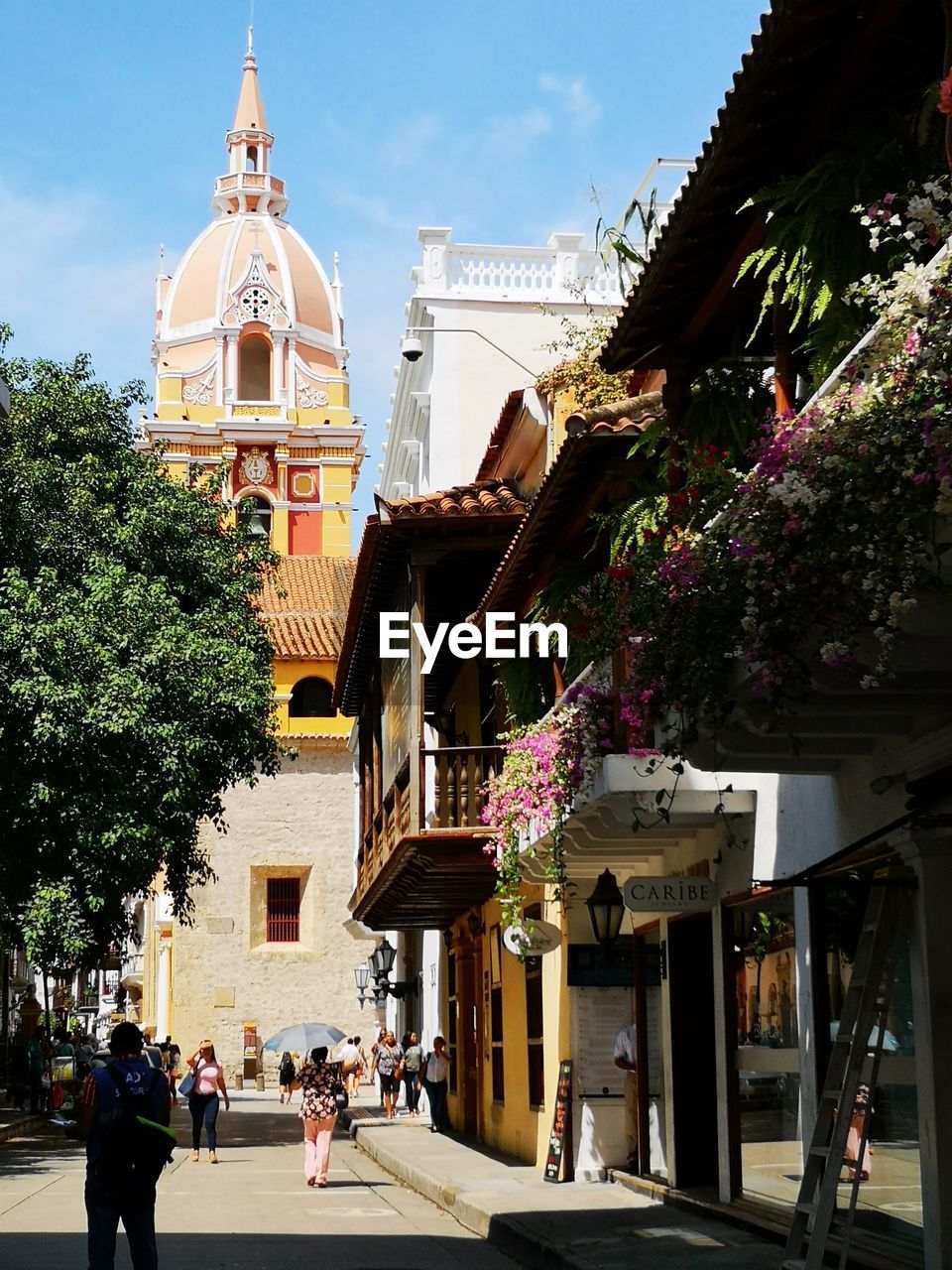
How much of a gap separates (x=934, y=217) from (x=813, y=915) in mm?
6089

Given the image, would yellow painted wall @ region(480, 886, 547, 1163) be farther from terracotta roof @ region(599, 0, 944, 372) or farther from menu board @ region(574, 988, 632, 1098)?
terracotta roof @ region(599, 0, 944, 372)

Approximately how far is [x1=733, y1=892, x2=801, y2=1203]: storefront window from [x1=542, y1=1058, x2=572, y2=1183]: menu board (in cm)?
444

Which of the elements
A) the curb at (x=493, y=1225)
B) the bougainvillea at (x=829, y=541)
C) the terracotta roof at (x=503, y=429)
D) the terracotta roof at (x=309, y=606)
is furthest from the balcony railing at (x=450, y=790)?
the terracotta roof at (x=309, y=606)

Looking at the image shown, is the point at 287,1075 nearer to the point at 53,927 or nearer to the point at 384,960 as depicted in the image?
the point at 384,960

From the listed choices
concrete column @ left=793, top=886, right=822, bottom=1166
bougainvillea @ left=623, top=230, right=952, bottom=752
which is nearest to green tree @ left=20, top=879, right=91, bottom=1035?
concrete column @ left=793, top=886, right=822, bottom=1166

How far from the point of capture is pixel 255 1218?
16.0m

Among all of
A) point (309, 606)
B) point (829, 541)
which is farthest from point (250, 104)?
point (829, 541)

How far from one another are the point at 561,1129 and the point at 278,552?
1892 centimetres

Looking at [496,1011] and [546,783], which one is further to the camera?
[496,1011]

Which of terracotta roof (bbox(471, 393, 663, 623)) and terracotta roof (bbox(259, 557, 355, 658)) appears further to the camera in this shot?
terracotta roof (bbox(259, 557, 355, 658))

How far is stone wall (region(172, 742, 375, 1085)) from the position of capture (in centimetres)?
4712

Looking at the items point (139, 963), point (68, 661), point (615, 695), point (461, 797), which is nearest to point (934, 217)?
point (615, 695)

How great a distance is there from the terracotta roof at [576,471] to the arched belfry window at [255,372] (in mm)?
56722

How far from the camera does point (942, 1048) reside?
372 inches
